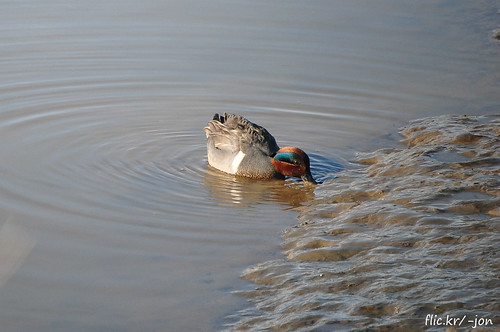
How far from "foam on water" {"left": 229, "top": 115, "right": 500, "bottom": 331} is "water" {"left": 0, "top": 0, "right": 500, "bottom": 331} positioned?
24 millimetres

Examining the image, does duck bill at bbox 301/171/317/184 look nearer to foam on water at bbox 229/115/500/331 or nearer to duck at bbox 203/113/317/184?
duck at bbox 203/113/317/184

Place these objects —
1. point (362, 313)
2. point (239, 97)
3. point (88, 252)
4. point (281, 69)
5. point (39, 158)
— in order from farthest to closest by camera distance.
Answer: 1. point (281, 69)
2. point (239, 97)
3. point (39, 158)
4. point (88, 252)
5. point (362, 313)

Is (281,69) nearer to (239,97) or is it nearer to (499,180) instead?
(239,97)

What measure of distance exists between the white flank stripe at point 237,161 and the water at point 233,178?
0.93ft

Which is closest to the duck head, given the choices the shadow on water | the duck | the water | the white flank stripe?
the duck

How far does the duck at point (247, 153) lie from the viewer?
31.7 ft

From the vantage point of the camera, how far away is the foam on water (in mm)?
5594

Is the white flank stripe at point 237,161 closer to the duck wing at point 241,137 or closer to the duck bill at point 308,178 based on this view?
the duck wing at point 241,137

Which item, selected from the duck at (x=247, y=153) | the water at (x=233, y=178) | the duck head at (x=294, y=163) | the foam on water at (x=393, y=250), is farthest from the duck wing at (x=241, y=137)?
A: the foam on water at (x=393, y=250)

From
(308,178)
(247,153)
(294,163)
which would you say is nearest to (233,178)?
(247,153)

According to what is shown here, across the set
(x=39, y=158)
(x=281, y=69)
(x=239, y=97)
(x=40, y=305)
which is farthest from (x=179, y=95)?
(x=40, y=305)

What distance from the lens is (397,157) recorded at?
386 inches

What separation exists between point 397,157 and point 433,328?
4864 mm

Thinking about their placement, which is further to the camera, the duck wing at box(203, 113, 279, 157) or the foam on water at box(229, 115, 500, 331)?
the duck wing at box(203, 113, 279, 157)
